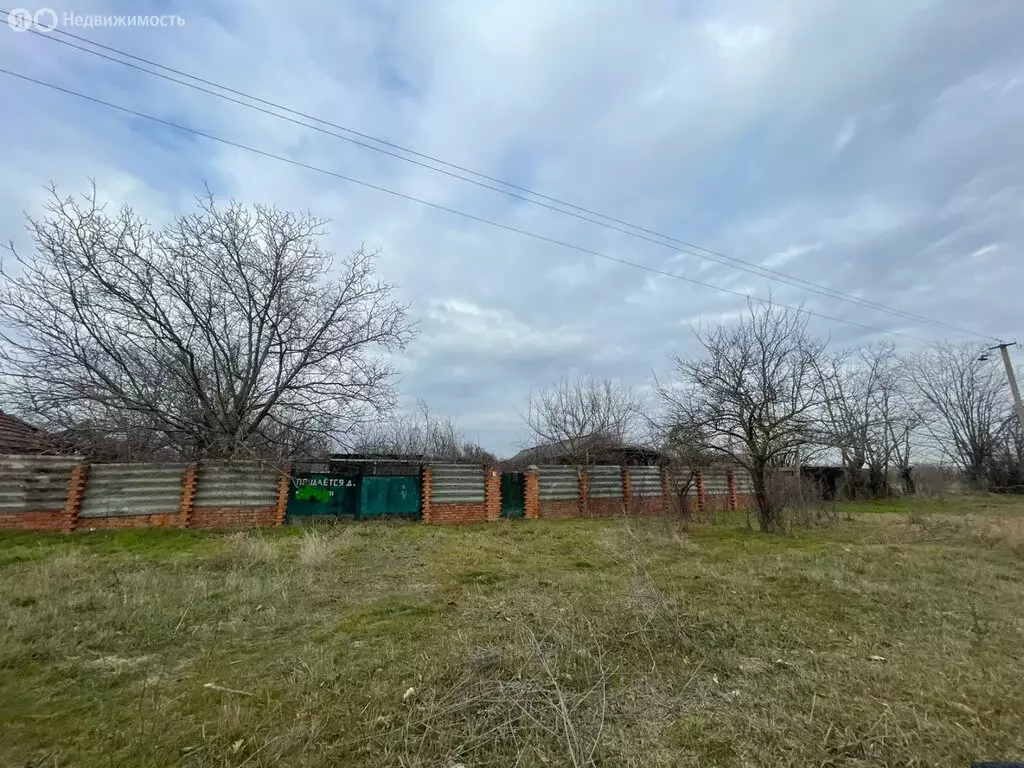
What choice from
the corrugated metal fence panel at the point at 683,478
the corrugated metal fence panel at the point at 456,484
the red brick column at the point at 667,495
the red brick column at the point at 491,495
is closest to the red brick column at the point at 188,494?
the corrugated metal fence panel at the point at 456,484

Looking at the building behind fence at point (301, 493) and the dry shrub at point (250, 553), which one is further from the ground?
the building behind fence at point (301, 493)

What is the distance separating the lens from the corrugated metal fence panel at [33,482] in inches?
404

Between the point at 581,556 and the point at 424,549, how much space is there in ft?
9.93

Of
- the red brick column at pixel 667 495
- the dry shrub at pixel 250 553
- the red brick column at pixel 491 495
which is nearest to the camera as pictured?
the dry shrub at pixel 250 553

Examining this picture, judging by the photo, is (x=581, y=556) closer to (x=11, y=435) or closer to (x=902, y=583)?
(x=902, y=583)

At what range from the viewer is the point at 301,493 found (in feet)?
41.0

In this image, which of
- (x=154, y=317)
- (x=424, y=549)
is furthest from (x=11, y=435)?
(x=424, y=549)

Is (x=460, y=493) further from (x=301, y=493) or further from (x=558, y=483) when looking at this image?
(x=301, y=493)

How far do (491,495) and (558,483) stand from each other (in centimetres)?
255

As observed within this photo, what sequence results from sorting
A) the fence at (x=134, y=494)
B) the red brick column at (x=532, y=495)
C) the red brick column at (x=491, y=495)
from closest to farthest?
the fence at (x=134, y=494) → the red brick column at (x=491, y=495) → the red brick column at (x=532, y=495)

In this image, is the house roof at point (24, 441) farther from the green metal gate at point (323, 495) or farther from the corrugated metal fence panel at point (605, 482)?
the corrugated metal fence panel at point (605, 482)

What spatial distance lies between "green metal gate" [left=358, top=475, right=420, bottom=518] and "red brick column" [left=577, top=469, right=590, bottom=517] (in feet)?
18.4

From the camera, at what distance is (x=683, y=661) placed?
145 inches

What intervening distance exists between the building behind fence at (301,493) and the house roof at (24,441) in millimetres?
3001
